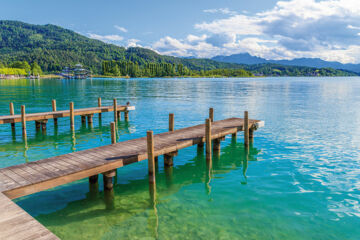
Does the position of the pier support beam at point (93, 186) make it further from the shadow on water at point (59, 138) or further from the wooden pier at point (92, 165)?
the shadow on water at point (59, 138)

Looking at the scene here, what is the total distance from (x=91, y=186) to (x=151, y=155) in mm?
3556

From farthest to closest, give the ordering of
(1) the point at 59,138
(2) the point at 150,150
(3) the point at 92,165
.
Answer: (1) the point at 59,138 → (2) the point at 150,150 → (3) the point at 92,165

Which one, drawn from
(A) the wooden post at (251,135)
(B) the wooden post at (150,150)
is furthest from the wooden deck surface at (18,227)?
(A) the wooden post at (251,135)

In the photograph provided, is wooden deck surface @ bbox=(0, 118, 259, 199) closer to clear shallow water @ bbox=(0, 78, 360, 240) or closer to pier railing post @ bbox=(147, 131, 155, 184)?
pier railing post @ bbox=(147, 131, 155, 184)

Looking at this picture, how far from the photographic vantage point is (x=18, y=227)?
7.00 m

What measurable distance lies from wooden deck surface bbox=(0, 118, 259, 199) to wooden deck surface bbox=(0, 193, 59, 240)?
6.10 ft

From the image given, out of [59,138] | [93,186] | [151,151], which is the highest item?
[151,151]

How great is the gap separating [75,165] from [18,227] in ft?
15.8

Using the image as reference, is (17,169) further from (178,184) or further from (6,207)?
(178,184)

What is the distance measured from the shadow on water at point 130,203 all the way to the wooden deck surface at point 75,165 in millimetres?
1515

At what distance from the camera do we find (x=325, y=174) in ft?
51.4

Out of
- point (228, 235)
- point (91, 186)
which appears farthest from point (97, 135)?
point (228, 235)

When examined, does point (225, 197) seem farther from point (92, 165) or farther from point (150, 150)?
point (92, 165)

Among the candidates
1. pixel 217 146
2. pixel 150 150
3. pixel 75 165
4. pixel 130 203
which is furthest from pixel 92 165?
pixel 217 146
